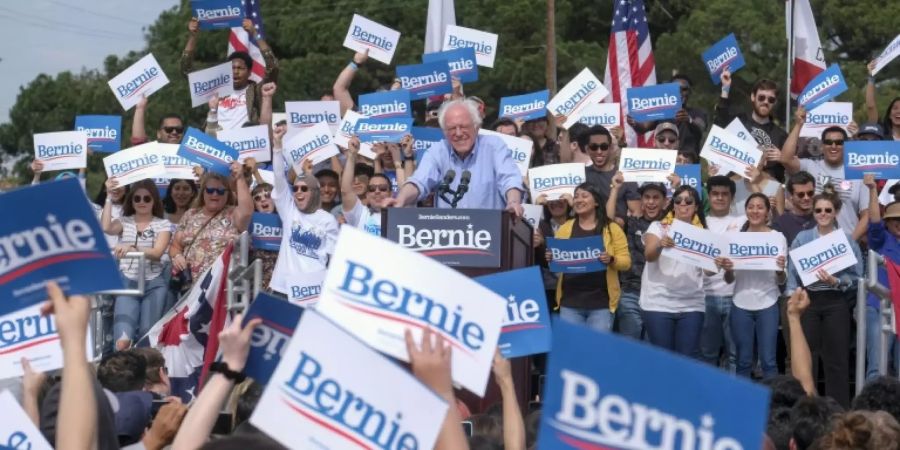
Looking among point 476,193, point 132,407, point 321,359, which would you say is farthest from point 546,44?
point 321,359

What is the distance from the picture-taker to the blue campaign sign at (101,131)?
48.2ft

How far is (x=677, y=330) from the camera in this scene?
11125 millimetres

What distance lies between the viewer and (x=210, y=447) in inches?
122

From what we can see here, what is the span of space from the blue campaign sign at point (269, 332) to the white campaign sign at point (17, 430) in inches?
23.6

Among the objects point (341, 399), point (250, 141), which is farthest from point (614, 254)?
point (341, 399)

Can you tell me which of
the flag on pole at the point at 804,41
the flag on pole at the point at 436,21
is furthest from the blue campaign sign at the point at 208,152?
the flag on pole at the point at 804,41

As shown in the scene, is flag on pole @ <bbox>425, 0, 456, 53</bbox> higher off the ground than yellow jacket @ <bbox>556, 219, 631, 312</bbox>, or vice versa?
flag on pole @ <bbox>425, 0, 456, 53</bbox>

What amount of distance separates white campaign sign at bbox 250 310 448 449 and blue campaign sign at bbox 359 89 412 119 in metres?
9.94

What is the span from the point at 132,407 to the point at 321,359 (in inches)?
99.8

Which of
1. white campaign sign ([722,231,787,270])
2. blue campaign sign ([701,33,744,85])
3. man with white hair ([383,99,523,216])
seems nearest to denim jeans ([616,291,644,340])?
white campaign sign ([722,231,787,270])

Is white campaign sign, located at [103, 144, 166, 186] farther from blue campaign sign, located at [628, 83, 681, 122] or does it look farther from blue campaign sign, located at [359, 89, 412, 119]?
blue campaign sign, located at [628, 83, 681, 122]

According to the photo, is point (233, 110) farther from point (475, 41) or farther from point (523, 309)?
point (523, 309)

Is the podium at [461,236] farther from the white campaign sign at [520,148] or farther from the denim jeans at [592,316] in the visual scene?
the white campaign sign at [520,148]

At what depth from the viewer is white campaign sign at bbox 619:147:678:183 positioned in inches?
481
